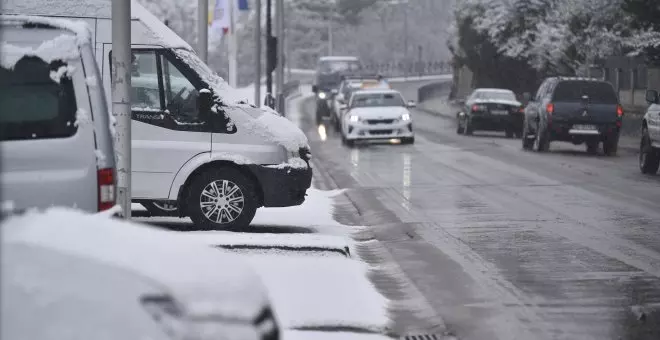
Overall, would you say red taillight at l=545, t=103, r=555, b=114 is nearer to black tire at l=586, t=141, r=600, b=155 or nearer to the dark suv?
the dark suv

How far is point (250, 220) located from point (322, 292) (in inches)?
151

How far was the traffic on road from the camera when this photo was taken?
14.4 feet

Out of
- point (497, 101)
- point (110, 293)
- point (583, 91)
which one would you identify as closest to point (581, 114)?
point (583, 91)

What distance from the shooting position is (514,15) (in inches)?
2304

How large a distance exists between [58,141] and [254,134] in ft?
18.9

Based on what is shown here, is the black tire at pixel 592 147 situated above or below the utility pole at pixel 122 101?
below

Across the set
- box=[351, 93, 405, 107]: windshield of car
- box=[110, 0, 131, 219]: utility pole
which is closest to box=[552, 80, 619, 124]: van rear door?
box=[351, 93, 405, 107]: windshield of car

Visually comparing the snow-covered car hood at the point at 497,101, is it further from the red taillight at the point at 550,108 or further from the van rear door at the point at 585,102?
the red taillight at the point at 550,108

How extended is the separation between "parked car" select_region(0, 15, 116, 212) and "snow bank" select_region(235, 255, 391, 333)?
1665 millimetres

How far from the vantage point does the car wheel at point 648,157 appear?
76.9 ft

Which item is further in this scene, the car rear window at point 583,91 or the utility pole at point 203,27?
the car rear window at point 583,91

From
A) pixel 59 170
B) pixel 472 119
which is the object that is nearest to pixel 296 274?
pixel 59 170

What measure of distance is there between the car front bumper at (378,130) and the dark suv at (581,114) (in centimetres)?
469

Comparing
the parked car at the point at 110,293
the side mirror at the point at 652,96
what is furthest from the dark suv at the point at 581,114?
the parked car at the point at 110,293
